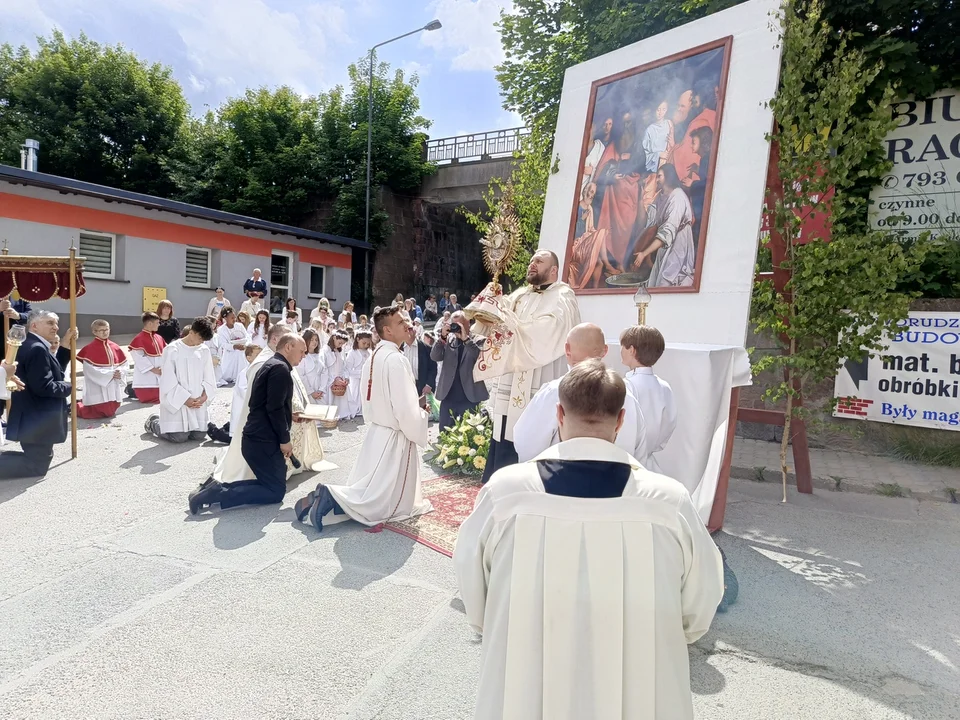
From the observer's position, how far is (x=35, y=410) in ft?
20.7

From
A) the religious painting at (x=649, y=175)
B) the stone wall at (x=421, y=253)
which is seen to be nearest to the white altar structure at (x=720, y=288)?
the religious painting at (x=649, y=175)

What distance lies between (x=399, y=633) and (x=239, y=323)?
11.8 m

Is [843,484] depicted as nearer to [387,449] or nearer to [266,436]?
[387,449]

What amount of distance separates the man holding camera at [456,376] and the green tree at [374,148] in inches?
675

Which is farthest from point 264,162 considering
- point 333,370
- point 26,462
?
point 26,462

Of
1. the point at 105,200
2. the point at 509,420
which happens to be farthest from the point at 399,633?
the point at 105,200

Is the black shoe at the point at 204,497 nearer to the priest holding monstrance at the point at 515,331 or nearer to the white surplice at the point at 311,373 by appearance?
the priest holding monstrance at the point at 515,331

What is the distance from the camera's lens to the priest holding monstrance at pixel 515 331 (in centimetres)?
483

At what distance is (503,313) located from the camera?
187 inches

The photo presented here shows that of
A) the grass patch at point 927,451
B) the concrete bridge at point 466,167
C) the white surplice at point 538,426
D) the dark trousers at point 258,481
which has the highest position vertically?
the concrete bridge at point 466,167

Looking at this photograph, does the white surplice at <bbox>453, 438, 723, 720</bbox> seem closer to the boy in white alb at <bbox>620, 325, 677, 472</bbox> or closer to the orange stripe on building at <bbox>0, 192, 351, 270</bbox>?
the boy in white alb at <bbox>620, 325, 677, 472</bbox>

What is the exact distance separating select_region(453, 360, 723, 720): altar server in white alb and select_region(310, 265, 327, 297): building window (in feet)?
71.6

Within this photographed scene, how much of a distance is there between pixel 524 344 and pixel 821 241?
2.66 metres

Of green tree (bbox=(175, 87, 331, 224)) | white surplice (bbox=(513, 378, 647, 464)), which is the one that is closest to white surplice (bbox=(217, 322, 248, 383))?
white surplice (bbox=(513, 378, 647, 464))
